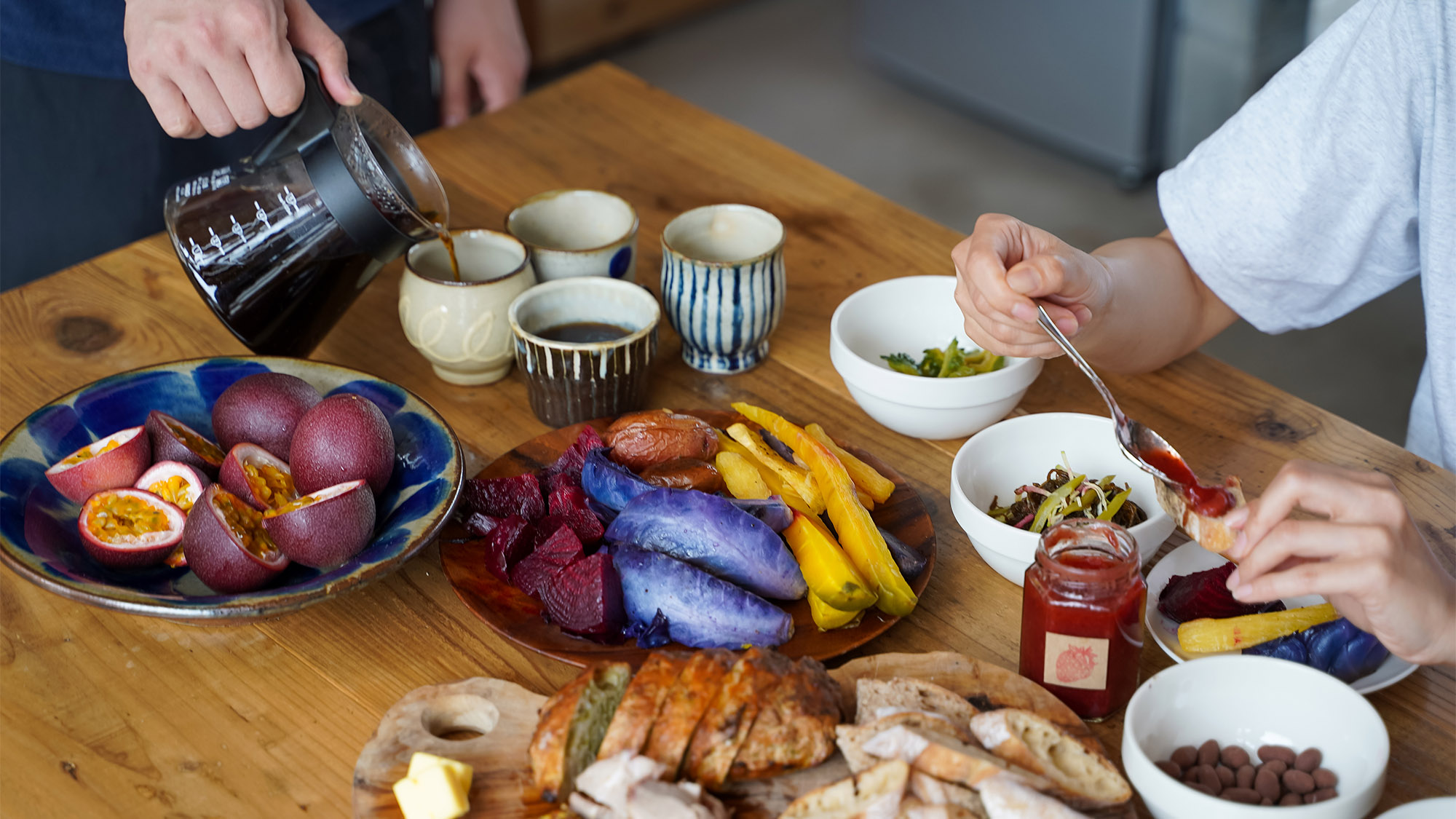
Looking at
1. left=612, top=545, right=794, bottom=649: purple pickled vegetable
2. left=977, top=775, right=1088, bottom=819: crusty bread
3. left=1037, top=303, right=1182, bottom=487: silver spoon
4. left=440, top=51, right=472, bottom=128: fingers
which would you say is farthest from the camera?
left=440, top=51, right=472, bottom=128: fingers

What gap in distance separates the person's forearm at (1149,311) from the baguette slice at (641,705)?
25.1 inches

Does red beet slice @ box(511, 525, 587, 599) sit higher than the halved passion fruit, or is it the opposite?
the halved passion fruit

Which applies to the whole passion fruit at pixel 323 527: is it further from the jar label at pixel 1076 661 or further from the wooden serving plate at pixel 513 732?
the jar label at pixel 1076 661

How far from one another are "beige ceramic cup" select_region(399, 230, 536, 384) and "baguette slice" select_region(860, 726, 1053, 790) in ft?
2.23

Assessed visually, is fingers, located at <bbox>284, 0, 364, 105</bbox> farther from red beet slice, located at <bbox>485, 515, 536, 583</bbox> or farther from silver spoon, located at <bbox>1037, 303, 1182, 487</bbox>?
silver spoon, located at <bbox>1037, 303, 1182, 487</bbox>

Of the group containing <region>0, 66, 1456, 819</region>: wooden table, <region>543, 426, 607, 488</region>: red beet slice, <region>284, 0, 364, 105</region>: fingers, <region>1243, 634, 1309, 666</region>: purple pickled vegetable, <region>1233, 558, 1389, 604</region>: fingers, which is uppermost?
<region>284, 0, 364, 105</region>: fingers

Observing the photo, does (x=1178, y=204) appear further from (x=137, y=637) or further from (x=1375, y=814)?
(x=137, y=637)

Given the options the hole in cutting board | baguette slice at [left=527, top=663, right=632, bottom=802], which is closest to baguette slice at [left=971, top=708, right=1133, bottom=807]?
baguette slice at [left=527, top=663, right=632, bottom=802]

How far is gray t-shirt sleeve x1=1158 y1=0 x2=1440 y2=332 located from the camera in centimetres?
121

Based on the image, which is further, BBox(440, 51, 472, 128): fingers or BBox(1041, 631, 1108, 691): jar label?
BBox(440, 51, 472, 128): fingers

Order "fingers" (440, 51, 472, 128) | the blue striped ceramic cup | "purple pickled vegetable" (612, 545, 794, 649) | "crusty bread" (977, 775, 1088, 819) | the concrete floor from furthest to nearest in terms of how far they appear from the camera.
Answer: the concrete floor < "fingers" (440, 51, 472, 128) < the blue striped ceramic cup < "purple pickled vegetable" (612, 545, 794, 649) < "crusty bread" (977, 775, 1088, 819)

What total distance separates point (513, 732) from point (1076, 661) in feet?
1.42

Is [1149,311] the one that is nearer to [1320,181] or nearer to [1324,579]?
[1320,181]

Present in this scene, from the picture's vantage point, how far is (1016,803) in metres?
0.76
